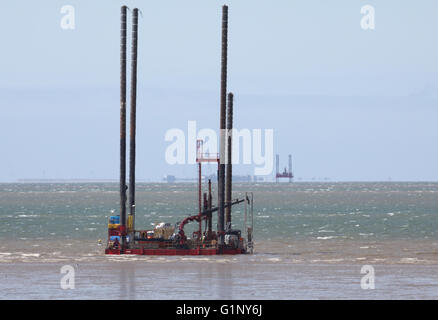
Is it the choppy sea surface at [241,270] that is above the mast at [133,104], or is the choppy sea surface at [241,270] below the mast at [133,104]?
below

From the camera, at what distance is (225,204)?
54.2 metres

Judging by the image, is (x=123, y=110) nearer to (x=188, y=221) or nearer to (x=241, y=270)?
(x=188, y=221)

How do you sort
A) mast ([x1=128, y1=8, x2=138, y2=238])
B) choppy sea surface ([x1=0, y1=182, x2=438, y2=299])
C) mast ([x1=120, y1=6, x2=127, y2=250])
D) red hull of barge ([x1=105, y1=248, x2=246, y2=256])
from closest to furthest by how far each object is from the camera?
choppy sea surface ([x1=0, y1=182, x2=438, y2=299])
red hull of barge ([x1=105, y1=248, x2=246, y2=256])
mast ([x1=120, y1=6, x2=127, y2=250])
mast ([x1=128, y1=8, x2=138, y2=238])

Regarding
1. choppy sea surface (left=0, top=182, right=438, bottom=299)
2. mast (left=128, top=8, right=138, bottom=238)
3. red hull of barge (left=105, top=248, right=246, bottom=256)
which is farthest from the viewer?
mast (left=128, top=8, right=138, bottom=238)

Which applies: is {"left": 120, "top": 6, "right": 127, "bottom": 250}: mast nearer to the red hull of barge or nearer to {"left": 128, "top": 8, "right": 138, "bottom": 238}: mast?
the red hull of barge

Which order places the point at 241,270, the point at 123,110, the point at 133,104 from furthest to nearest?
the point at 133,104 → the point at 123,110 → the point at 241,270

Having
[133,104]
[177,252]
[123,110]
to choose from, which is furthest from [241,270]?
[133,104]

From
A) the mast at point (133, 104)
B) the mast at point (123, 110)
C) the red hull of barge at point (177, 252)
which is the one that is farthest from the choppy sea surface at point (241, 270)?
the mast at point (133, 104)

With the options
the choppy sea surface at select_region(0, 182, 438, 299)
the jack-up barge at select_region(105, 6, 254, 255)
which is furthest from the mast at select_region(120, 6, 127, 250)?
the choppy sea surface at select_region(0, 182, 438, 299)

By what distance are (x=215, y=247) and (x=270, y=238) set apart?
28.1 metres

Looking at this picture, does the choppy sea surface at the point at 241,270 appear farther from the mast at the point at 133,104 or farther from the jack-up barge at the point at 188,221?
the mast at the point at 133,104
